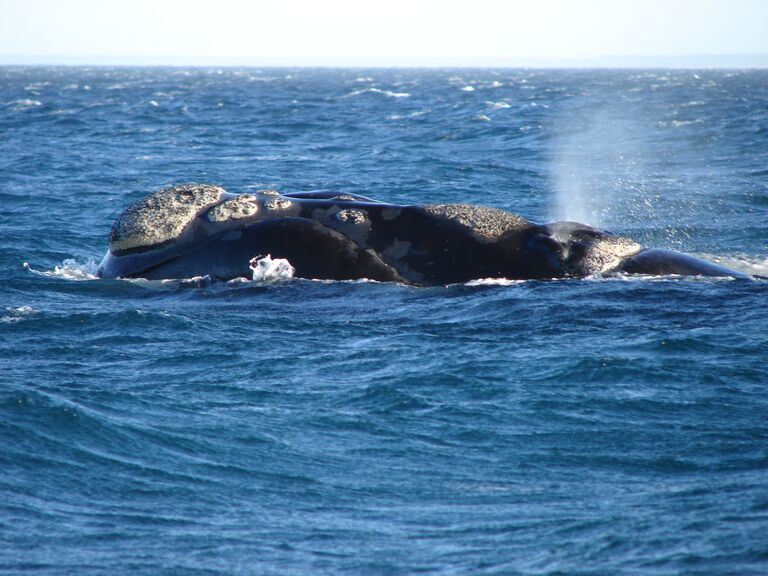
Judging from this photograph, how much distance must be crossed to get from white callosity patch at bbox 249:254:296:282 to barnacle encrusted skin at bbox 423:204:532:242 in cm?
177

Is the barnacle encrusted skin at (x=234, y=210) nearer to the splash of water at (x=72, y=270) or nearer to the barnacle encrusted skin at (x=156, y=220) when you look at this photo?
the barnacle encrusted skin at (x=156, y=220)

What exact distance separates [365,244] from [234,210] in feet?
5.52

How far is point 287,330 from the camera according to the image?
11.0 meters

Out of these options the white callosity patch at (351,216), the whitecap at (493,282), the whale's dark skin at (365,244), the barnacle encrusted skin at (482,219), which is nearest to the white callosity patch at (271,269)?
the whale's dark skin at (365,244)

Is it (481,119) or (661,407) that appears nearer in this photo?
(661,407)

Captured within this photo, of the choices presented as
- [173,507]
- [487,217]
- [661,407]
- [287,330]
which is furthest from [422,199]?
[173,507]

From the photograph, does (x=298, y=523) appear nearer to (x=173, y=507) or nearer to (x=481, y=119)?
(x=173, y=507)

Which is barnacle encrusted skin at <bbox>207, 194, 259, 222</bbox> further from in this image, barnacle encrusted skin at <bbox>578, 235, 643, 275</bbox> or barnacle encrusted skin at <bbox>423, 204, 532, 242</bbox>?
barnacle encrusted skin at <bbox>578, 235, 643, 275</bbox>

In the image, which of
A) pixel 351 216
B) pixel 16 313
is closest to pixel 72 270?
pixel 16 313

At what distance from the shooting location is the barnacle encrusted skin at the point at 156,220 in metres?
13.1

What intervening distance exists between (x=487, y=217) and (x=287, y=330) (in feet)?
10.3

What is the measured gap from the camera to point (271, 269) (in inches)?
497

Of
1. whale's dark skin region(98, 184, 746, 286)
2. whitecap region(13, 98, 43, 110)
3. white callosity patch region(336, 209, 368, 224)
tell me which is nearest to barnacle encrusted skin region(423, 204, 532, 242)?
whale's dark skin region(98, 184, 746, 286)

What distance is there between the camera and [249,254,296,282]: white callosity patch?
1261cm
